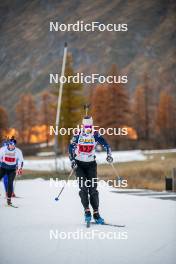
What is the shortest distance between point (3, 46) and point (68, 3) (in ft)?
6.78

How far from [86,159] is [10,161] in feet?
13.7

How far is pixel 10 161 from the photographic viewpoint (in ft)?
46.3

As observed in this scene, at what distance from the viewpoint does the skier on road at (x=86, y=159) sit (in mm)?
10203

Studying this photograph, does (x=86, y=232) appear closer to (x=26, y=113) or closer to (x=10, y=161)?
(x=10, y=161)

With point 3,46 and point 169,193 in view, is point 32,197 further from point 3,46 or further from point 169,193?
point 3,46

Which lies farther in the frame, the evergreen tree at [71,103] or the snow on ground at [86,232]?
the evergreen tree at [71,103]

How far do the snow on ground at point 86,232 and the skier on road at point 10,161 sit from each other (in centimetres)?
68

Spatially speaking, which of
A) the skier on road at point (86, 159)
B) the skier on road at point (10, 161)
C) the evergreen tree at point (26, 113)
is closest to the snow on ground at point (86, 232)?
the skier on road at point (86, 159)

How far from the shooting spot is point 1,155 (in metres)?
14.1

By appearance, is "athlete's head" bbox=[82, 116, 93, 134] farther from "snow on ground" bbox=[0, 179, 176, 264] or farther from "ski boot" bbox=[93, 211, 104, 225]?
"snow on ground" bbox=[0, 179, 176, 264]

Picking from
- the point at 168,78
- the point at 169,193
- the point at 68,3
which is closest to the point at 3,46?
the point at 68,3

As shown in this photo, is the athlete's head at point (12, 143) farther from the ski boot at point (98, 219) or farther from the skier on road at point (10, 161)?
the ski boot at point (98, 219)

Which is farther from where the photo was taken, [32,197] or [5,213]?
[32,197]

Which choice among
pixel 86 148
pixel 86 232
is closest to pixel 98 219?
pixel 86 232
